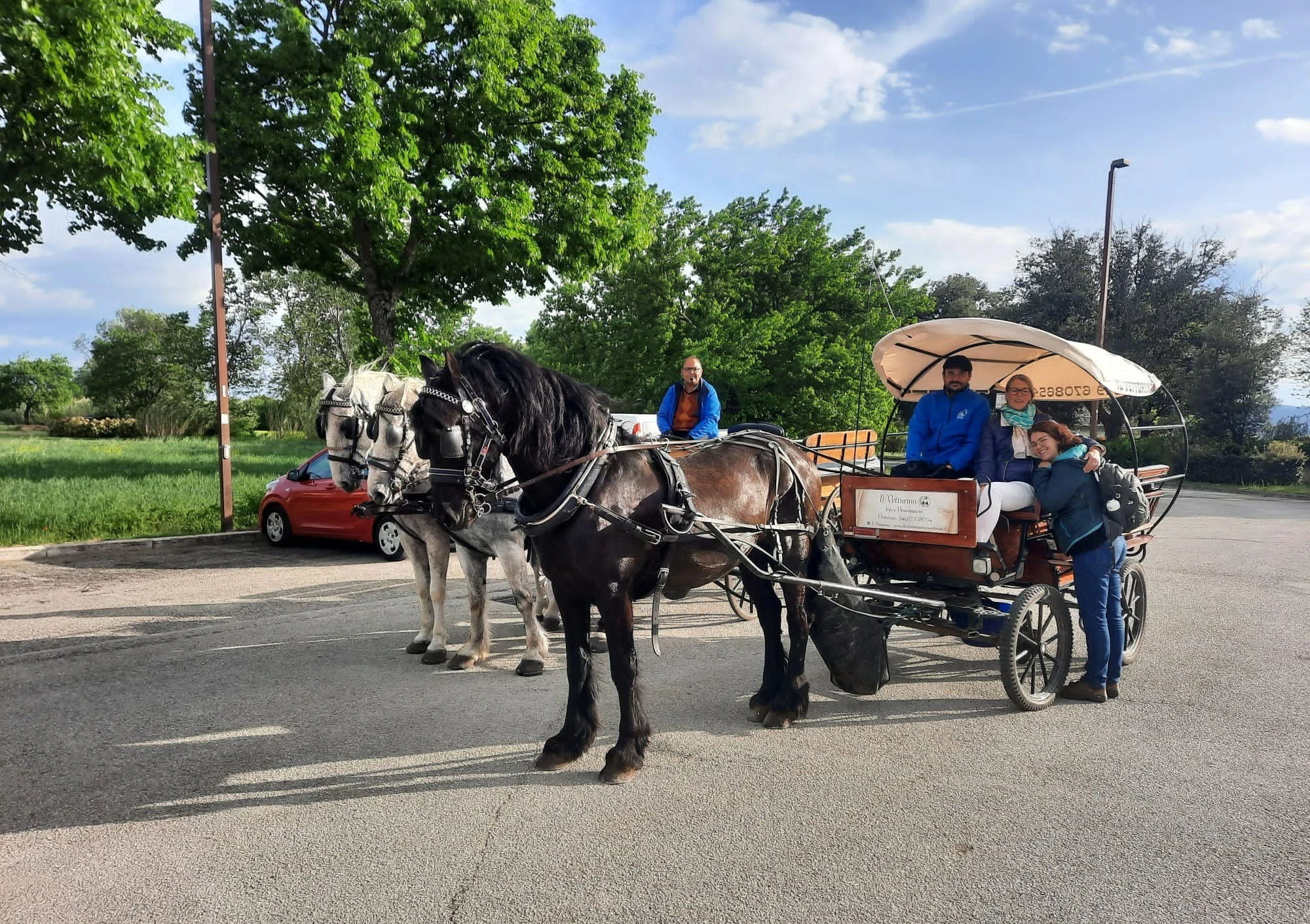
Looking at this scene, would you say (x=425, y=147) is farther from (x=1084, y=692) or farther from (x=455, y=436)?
(x=1084, y=692)

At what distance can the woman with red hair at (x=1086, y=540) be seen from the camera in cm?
467

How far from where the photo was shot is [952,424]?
5.29 meters

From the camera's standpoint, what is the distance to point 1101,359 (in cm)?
509

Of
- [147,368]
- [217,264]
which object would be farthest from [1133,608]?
[147,368]

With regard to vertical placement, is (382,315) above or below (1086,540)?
above

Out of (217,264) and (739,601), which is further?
(217,264)

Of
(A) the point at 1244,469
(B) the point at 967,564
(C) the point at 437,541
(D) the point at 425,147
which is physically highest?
(D) the point at 425,147

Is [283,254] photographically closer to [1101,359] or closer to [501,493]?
[501,493]

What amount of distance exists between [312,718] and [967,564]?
4224 millimetres

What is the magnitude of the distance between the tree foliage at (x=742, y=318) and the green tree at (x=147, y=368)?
3562cm

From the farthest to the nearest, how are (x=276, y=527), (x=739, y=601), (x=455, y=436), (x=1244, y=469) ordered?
(x=1244, y=469)
(x=276, y=527)
(x=739, y=601)
(x=455, y=436)

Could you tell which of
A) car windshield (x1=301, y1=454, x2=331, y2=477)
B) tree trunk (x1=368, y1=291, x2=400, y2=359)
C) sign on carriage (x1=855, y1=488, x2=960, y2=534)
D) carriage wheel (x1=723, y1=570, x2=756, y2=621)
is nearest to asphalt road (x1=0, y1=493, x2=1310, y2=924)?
carriage wheel (x1=723, y1=570, x2=756, y2=621)

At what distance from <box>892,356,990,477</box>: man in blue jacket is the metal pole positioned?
408 inches

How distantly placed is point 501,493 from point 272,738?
211 centimetres
